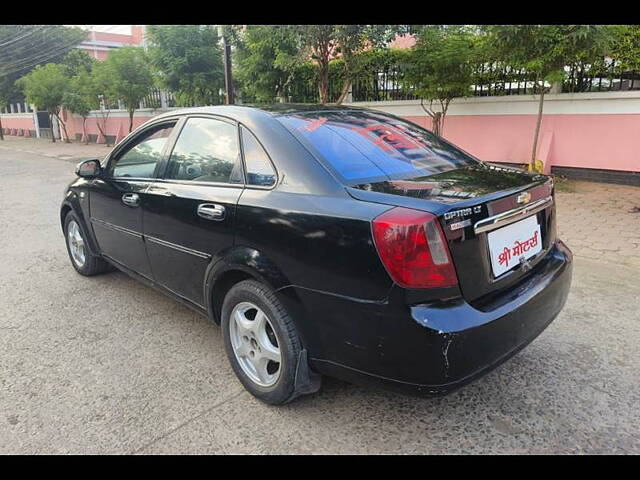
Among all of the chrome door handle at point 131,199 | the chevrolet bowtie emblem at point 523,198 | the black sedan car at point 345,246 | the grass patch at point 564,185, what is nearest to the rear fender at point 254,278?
the black sedan car at point 345,246

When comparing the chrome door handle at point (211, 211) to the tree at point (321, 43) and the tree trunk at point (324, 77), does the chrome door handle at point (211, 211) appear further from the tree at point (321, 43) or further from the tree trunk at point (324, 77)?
the tree trunk at point (324, 77)

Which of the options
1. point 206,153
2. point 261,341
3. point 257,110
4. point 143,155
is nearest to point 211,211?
point 206,153

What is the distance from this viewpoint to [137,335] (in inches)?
142

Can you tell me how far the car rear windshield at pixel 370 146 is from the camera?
102 inches

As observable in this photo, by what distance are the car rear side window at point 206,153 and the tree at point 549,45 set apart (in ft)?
18.8

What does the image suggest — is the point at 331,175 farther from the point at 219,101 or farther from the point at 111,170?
the point at 219,101

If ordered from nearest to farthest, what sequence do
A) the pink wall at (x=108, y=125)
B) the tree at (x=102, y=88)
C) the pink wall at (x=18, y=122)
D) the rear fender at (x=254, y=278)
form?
the rear fender at (x=254, y=278) → the tree at (x=102, y=88) → the pink wall at (x=108, y=125) → the pink wall at (x=18, y=122)

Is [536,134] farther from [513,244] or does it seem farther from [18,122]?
[18,122]

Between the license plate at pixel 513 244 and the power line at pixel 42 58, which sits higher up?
the power line at pixel 42 58

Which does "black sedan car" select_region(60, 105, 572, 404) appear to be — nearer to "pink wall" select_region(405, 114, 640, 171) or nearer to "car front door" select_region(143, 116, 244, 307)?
"car front door" select_region(143, 116, 244, 307)

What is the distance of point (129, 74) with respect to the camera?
59.5 feet

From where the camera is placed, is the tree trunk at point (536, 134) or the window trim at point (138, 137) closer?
the window trim at point (138, 137)

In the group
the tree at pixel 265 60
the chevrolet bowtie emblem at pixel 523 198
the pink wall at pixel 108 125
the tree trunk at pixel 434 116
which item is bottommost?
the chevrolet bowtie emblem at pixel 523 198

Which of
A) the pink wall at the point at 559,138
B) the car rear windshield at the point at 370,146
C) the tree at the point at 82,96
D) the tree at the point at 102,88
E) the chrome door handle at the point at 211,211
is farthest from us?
the tree at the point at 82,96
